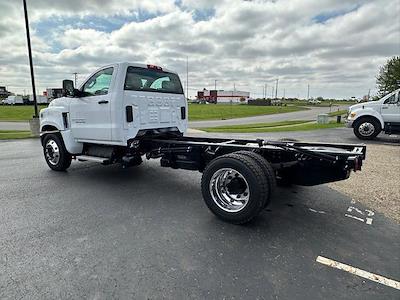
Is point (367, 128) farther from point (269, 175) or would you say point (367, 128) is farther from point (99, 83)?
point (99, 83)

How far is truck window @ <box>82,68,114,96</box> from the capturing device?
5.20m

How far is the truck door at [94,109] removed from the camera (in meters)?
5.17

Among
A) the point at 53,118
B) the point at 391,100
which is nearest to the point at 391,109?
the point at 391,100

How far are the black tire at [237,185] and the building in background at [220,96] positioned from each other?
108776 mm

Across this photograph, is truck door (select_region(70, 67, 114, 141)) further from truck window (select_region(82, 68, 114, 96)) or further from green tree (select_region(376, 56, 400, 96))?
green tree (select_region(376, 56, 400, 96))

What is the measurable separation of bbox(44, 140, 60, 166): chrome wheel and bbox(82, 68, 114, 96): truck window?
1.62 m

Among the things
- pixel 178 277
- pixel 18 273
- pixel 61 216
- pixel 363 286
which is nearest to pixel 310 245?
pixel 363 286

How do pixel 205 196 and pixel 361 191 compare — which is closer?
pixel 205 196

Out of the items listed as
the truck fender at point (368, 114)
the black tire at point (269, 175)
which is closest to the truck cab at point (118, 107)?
the black tire at point (269, 175)

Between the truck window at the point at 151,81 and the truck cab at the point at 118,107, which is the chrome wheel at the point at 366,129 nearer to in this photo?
the truck cab at the point at 118,107

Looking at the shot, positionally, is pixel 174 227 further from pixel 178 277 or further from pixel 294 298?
pixel 294 298

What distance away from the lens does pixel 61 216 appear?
387 centimetres

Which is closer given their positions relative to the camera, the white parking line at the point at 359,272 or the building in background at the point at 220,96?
the white parking line at the point at 359,272

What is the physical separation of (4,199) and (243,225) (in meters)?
3.88
